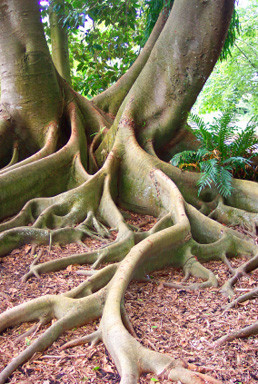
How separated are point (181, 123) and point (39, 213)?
2.86m

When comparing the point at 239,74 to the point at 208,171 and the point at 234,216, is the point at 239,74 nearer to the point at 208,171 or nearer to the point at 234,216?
the point at 208,171

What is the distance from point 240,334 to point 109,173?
2891 millimetres

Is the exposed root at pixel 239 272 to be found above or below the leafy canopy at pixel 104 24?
below

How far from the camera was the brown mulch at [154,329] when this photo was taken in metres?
2.04

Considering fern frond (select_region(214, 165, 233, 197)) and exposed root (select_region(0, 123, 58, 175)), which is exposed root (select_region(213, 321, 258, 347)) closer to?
fern frond (select_region(214, 165, 233, 197))

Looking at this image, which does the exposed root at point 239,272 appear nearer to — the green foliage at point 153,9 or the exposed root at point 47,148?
the exposed root at point 47,148

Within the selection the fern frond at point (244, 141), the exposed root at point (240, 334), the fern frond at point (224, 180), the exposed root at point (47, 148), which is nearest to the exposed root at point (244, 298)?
the exposed root at point (240, 334)

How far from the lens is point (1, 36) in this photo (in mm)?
5129

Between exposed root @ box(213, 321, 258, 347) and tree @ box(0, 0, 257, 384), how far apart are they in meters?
0.60

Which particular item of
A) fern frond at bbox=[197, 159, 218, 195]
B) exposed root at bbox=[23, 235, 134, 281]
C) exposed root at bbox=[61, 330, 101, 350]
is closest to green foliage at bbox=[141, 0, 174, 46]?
fern frond at bbox=[197, 159, 218, 195]

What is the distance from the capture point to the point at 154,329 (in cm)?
251

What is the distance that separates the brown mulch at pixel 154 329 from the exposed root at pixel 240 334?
1.3 inches

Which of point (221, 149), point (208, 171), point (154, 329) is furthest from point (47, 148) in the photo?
point (154, 329)

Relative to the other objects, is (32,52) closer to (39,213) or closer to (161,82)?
(161,82)
